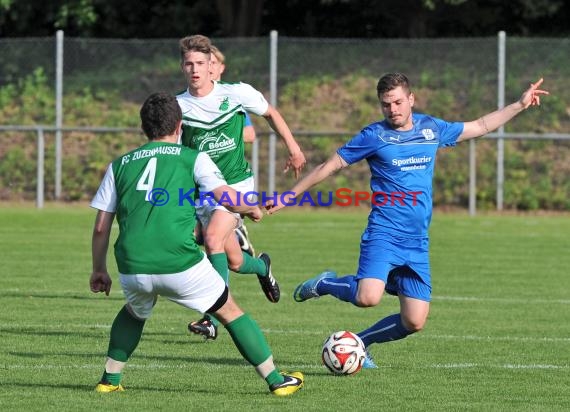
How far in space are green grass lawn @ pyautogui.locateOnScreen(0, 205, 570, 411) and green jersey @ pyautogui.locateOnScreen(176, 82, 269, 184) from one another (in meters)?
1.33

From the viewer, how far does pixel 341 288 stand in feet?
27.0

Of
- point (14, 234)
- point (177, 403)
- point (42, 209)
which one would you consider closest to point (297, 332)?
point (177, 403)

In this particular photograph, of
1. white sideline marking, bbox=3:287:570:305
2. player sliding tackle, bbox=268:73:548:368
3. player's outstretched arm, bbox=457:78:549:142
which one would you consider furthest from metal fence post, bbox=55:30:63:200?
player sliding tackle, bbox=268:73:548:368

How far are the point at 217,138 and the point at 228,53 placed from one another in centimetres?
1437

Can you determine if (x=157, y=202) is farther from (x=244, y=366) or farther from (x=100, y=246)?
(x=244, y=366)

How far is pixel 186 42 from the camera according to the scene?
28.8ft

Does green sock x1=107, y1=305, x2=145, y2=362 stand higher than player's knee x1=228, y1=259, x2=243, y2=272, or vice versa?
player's knee x1=228, y1=259, x2=243, y2=272

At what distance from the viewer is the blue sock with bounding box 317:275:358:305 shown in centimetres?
811

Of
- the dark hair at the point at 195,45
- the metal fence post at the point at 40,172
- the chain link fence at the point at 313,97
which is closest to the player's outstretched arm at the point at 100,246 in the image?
the dark hair at the point at 195,45

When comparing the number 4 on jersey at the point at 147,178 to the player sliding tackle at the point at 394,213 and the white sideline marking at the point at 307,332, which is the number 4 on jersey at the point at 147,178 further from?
the white sideline marking at the point at 307,332

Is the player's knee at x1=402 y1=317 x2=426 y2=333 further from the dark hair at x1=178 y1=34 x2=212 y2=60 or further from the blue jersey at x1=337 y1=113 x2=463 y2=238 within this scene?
the dark hair at x1=178 y1=34 x2=212 y2=60

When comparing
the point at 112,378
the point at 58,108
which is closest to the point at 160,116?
the point at 112,378

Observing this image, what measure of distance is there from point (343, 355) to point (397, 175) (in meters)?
1.23

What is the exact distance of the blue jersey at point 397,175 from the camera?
802cm
